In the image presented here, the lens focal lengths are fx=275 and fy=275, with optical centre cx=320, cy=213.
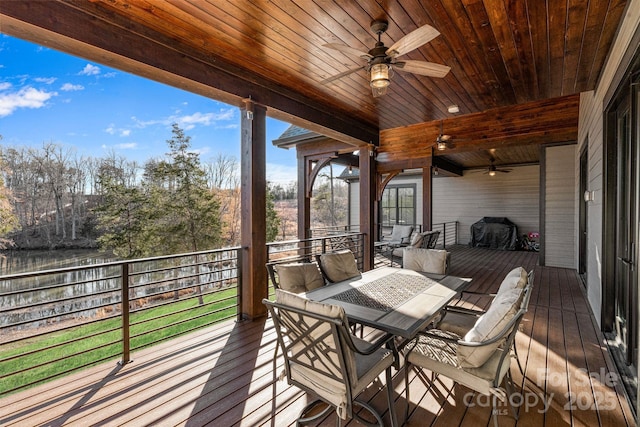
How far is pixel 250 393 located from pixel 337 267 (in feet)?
4.68

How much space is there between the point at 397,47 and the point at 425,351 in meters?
2.31

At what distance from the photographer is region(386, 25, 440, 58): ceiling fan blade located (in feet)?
6.47

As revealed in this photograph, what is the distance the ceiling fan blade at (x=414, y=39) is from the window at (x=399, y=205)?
984 centimetres

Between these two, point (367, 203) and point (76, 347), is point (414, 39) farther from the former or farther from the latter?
point (76, 347)

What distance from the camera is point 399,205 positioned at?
12.0 m

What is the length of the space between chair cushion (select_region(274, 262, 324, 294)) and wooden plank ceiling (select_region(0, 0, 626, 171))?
2.04 meters

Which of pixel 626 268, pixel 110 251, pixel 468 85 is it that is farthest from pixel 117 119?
pixel 626 268

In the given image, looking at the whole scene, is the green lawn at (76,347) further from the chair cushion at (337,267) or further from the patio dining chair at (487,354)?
the patio dining chair at (487,354)

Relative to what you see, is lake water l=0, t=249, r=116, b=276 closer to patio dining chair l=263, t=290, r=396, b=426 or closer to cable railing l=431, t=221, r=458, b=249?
patio dining chair l=263, t=290, r=396, b=426

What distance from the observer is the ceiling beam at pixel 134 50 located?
1918mm

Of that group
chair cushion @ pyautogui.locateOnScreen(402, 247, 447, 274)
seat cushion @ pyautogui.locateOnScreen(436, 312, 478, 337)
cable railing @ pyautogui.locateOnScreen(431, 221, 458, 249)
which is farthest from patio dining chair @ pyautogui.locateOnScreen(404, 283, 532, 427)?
cable railing @ pyautogui.locateOnScreen(431, 221, 458, 249)

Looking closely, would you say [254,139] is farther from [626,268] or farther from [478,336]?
[626,268]

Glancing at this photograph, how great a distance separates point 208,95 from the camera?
3.11m

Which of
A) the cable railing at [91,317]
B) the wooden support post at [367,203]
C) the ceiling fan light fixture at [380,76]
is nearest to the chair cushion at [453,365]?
the cable railing at [91,317]
